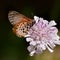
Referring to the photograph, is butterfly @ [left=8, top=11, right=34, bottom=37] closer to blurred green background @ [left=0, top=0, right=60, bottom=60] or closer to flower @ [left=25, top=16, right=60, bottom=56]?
flower @ [left=25, top=16, right=60, bottom=56]

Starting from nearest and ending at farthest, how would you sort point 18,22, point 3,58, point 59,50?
point 18,22 → point 3,58 → point 59,50

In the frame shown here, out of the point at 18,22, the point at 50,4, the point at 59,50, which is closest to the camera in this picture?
the point at 18,22

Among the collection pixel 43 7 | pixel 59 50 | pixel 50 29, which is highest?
pixel 50 29

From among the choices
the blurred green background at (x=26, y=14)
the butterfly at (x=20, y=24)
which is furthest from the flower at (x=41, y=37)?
the blurred green background at (x=26, y=14)

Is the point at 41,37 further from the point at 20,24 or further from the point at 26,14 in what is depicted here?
the point at 26,14

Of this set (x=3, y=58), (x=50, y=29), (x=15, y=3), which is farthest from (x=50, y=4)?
(x=50, y=29)

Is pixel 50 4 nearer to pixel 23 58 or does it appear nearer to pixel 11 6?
pixel 11 6

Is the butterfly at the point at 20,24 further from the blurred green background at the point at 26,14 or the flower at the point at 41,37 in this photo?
the blurred green background at the point at 26,14
